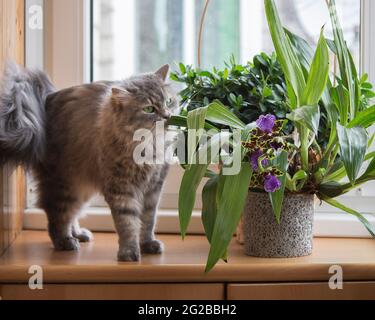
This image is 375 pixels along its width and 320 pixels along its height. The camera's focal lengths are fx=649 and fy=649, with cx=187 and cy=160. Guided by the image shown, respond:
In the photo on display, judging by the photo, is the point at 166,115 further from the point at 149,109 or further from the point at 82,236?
the point at 82,236

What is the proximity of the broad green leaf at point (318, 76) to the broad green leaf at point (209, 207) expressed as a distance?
0.82 ft

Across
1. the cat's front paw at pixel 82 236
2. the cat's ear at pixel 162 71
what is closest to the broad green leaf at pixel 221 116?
the cat's ear at pixel 162 71

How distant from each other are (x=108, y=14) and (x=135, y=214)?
0.75 metres

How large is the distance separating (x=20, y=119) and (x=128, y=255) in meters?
0.38

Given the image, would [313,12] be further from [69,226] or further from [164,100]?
[69,226]

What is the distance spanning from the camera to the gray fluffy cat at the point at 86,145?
1.41 meters

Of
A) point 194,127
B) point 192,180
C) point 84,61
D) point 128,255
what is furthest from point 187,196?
point 84,61

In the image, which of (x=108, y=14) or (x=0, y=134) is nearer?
(x=0, y=134)

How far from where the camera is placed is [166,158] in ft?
4.88

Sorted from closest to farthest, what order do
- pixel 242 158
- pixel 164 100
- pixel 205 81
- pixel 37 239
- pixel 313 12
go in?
pixel 242 158
pixel 164 100
pixel 205 81
pixel 37 239
pixel 313 12

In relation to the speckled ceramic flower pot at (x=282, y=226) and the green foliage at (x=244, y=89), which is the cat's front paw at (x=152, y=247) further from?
the green foliage at (x=244, y=89)

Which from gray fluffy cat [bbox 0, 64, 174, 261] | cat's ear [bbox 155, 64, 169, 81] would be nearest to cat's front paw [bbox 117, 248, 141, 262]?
gray fluffy cat [bbox 0, 64, 174, 261]

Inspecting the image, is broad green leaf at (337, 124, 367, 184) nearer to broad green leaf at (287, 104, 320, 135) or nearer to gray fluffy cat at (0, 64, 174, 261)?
broad green leaf at (287, 104, 320, 135)
